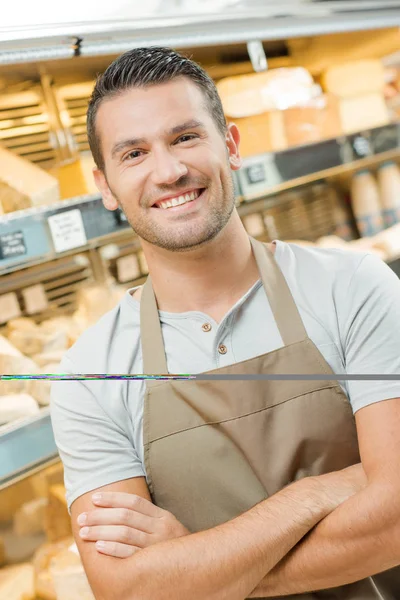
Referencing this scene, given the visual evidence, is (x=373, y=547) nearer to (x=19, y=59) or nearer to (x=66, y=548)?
(x=66, y=548)

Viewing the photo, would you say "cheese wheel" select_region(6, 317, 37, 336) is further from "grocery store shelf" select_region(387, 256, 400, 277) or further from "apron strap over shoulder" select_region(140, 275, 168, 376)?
"grocery store shelf" select_region(387, 256, 400, 277)

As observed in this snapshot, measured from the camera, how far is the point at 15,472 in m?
0.83

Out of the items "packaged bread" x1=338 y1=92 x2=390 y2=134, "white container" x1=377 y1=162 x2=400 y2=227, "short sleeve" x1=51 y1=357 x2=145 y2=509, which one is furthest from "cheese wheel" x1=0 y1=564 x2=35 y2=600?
"packaged bread" x1=338 y1=92 x2=390 y2=134

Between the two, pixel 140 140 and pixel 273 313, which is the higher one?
pixel 140 140

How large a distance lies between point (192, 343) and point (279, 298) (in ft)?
0.35

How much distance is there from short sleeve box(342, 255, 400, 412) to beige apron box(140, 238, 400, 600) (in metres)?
0.02

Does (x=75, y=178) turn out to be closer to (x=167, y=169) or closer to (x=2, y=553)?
(x=167, y=169)

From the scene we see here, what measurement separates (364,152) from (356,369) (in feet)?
2.96

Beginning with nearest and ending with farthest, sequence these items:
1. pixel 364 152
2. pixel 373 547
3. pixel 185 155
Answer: pixel 373 547 → pixel 185 155 → pixel 364 152

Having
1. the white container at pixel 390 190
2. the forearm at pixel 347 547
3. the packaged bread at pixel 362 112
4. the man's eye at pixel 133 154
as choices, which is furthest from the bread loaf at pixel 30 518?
the packaged bread at pixel 362 112

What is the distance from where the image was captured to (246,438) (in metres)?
0.63

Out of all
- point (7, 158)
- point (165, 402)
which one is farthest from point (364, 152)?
point (165, 402)

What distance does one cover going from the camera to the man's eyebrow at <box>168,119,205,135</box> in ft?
2.18

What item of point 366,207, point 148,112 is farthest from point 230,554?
point 366,207
